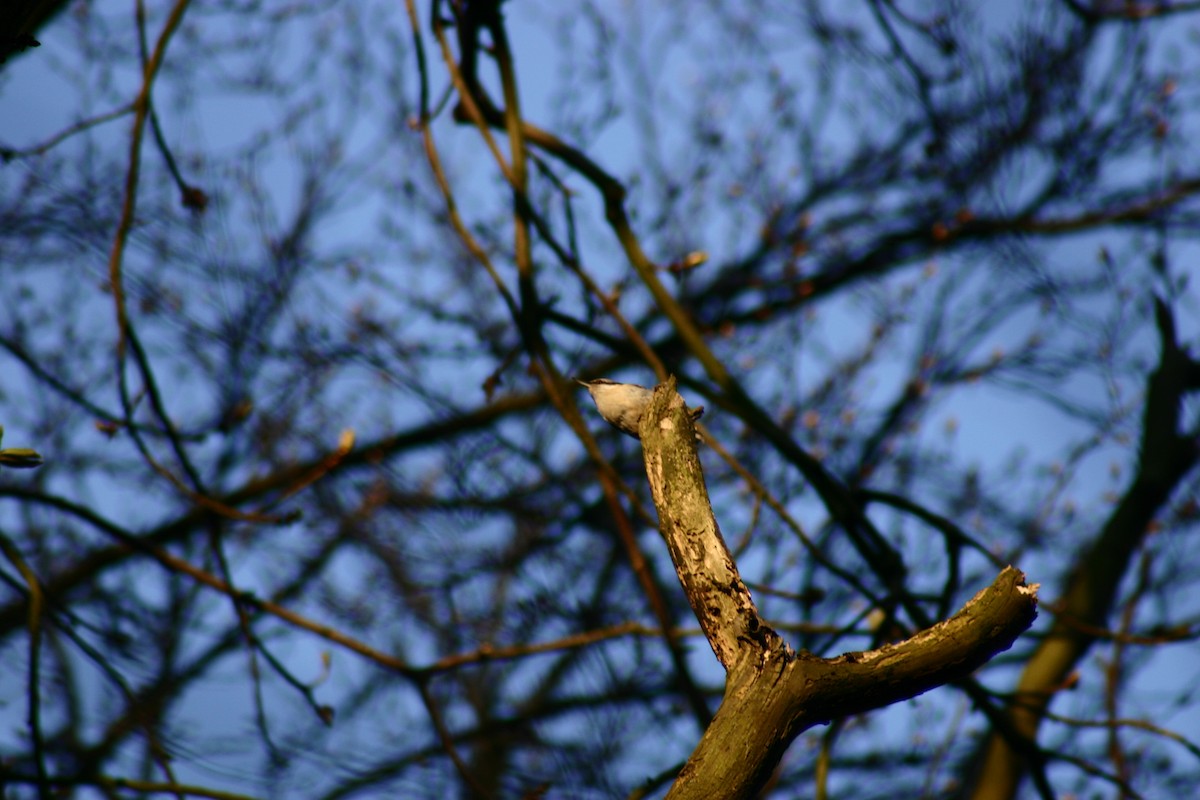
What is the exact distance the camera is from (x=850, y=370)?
4816 millimetres

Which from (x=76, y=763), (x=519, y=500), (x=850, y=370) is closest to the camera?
(x=76, y=763)

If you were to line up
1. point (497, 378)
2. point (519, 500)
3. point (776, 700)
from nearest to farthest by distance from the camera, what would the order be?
point (776, 700), point (497, 378), point (519, 500)

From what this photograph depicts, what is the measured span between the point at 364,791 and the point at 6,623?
141 centimetres

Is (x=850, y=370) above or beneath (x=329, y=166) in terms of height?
beneath

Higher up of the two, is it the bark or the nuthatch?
the nuthatch

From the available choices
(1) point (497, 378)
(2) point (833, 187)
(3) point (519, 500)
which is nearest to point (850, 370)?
(2) point (833, 187)

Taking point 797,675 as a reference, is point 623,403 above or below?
above

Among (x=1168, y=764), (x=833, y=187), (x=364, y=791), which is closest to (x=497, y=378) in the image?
(x=364, y=791)

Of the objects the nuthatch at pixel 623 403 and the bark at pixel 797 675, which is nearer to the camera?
the bark at pixel 797 675

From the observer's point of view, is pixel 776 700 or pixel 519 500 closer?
pixel 776 700

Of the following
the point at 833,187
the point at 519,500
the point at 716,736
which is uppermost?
the point at 833,187

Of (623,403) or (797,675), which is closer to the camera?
(797,675)

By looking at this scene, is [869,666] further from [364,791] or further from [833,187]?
[833,187]

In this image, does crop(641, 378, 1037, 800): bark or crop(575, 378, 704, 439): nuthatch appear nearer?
crop(641, 378, 1037, 800): bark
